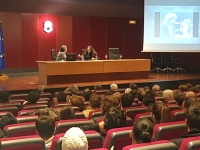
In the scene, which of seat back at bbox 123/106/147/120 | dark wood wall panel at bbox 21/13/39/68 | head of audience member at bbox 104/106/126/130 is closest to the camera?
head of audience member at bbox 104/106/126/130

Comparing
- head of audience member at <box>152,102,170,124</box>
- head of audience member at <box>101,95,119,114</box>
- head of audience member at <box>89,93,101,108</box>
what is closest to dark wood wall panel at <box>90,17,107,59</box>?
head of audience member at <box>89,93,101,108</box>

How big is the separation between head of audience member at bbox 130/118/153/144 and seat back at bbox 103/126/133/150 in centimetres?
14

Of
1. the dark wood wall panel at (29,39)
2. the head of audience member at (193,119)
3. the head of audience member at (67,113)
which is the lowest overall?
the head of audience member at (67,113)

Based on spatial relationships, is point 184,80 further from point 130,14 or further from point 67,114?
point 67,114

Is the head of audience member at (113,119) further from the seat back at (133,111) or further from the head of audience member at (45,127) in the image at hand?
the seat back at (133,111)

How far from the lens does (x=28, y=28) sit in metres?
12.5

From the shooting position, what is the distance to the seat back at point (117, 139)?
2.28 m

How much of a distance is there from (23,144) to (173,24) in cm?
779

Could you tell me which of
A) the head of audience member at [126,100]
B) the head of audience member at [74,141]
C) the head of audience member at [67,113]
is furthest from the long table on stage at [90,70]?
the head of audience member at [74,141]

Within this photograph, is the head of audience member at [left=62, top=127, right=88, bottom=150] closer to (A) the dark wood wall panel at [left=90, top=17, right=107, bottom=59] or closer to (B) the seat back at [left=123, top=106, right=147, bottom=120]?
(B) the seat back at [left=123, top=106, right=147, bottom=120]

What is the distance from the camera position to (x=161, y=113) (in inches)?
121

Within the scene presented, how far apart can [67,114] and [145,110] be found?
102cm

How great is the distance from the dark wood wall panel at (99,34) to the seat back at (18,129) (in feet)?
36.8

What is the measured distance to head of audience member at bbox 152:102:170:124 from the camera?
306 cm
